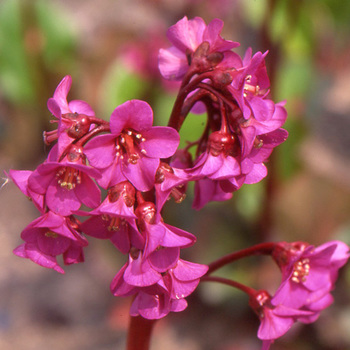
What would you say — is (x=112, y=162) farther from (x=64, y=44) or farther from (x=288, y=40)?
(x=64, y=44)

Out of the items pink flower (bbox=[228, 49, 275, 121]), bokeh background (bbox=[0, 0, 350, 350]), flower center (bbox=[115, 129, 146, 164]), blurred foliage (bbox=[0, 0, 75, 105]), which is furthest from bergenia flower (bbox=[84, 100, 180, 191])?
blurred foliage (bbox=[0, 0, 75, 105])

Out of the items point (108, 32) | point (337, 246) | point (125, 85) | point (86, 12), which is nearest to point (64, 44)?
point (108, 32)

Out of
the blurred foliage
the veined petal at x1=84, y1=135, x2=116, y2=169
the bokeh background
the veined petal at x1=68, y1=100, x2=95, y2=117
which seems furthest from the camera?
the blurred foliage

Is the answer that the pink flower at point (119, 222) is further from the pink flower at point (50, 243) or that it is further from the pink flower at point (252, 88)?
the pink flower at point (252, 88)

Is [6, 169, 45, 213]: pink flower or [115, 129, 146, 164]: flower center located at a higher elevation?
[115, 129, 146, 164]: flower center

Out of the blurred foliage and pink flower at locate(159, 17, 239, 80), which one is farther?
the blurred foliage

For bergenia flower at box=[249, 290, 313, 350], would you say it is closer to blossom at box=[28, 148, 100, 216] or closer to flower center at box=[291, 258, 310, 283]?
flower center at box=[291, 258, 310, 283]

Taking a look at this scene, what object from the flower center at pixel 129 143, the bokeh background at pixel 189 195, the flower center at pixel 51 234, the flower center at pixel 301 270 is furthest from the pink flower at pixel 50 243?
the bokeh background at pixel 189 195
